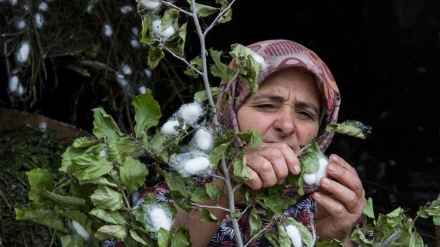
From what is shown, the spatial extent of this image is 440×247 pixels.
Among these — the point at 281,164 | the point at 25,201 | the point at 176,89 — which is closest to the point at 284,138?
the point at 281,164

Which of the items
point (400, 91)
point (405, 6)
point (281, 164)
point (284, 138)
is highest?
point (281, 164)

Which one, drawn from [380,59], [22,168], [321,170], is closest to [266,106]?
[321,170]

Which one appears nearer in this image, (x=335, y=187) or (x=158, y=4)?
(x=158, y=4)

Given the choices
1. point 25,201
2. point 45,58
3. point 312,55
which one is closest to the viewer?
point 312,55

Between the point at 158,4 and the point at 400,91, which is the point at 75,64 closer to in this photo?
the point at 400,91

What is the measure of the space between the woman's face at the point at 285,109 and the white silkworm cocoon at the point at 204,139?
1.17 feet

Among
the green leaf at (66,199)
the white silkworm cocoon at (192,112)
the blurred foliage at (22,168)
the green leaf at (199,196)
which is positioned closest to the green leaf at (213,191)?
the green leaf at (199,196)

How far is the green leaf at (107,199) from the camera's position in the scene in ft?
4.49

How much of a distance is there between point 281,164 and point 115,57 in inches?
75.2

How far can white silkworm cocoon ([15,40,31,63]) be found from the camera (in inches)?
116

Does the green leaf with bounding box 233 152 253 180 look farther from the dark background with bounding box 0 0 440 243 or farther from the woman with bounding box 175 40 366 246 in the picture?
the dark background with bounding box 0 0 440 243

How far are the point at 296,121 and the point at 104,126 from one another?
0.54m

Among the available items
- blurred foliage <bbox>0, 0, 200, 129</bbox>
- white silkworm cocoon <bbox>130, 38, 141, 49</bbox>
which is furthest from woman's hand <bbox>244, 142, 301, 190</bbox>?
white silkworm cocoon <bbox>130, 38, 141, 49</bbox>

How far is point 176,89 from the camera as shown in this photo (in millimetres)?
3205
